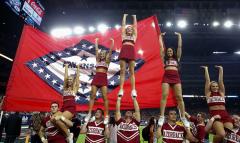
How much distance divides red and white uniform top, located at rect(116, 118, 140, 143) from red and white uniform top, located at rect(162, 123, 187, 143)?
670mm

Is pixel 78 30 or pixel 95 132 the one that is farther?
pixel 78 30

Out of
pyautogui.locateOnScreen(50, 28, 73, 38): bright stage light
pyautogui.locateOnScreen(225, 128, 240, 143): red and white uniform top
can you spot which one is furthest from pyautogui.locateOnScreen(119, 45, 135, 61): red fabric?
pyautogui.locateOnScreen(50, 28, 73, 38): bright stage light

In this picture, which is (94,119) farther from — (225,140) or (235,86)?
(235,86)

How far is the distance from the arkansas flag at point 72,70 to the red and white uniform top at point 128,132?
2280 millimetres

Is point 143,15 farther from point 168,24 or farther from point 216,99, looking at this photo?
point 216,99

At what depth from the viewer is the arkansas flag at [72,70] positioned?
9.18 meters

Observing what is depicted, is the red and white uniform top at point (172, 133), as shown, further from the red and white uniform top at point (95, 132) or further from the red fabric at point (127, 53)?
the red fabric at point (127, 53)

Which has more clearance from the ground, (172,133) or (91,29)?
(91,29)

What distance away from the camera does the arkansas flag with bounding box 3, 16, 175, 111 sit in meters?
9.18

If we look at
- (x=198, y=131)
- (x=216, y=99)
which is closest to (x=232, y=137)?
(x=216, y=99)

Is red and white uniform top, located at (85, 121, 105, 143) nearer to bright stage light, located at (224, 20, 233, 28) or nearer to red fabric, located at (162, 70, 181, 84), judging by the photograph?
red fabric, located at (162, 70, 181, 84)

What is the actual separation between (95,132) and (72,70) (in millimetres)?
3854

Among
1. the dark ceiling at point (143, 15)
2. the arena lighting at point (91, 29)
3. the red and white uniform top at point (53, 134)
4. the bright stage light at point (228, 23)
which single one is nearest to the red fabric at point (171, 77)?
the red and white uniform top at point (53, 134)

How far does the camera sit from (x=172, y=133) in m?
6.43
